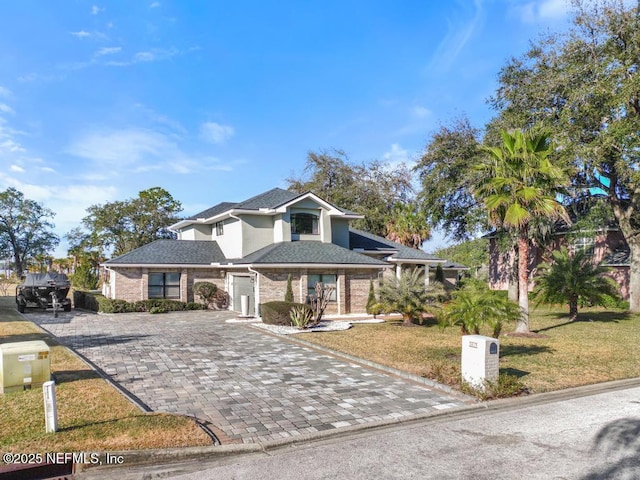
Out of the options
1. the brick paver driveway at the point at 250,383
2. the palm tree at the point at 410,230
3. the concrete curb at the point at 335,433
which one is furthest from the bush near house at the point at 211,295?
the concrete curb at the point at 335,433

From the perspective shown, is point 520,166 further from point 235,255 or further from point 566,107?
point 235,255

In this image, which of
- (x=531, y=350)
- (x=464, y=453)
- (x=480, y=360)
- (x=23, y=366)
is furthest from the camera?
(x=531, y=350)

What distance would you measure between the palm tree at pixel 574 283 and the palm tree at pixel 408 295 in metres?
5.52

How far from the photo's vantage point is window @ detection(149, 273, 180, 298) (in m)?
27.6

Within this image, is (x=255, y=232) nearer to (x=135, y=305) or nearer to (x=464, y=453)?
(x=135, y=305)

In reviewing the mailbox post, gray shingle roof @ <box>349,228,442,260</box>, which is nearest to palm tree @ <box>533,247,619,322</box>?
gray shingle roof @ <box>349,228,442,260</box>

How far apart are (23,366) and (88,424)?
2986 mm

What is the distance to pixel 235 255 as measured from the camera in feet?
93.6

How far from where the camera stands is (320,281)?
25.4 m

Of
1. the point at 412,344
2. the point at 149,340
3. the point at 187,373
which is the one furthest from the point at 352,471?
the point at 149,340

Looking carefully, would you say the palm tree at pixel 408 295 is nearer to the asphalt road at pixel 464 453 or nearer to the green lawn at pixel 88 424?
the asphalt road at pixel 464 453

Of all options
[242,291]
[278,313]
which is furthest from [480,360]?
[242,291]

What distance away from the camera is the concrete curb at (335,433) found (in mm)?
6047

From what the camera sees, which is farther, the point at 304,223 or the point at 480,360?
the point at 304,223
